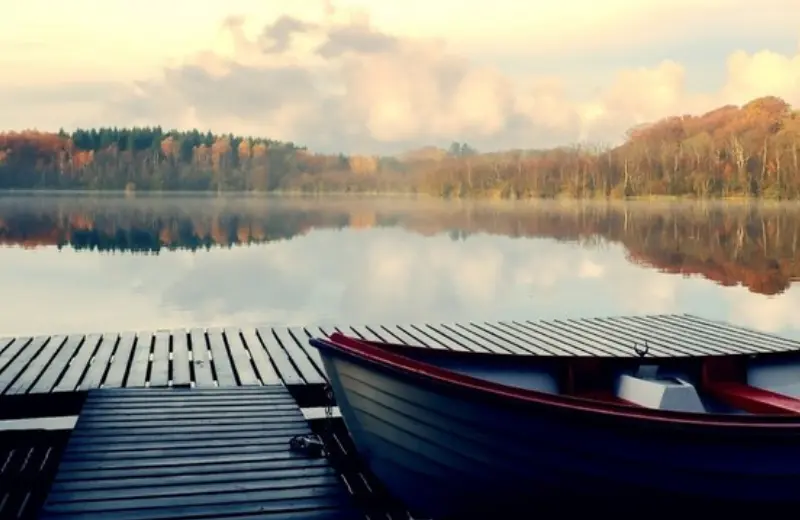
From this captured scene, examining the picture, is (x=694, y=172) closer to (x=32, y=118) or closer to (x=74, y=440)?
(x=32, y=118)

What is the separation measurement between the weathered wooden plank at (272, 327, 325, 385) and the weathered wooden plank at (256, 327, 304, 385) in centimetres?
4

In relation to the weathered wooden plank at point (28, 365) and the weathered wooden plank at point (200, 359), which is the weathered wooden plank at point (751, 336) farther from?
the weathered wooden plank at point (28, 365)

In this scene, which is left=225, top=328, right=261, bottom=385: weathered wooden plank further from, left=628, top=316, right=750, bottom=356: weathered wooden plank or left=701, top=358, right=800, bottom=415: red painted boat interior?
left=628, top=316, right=750, bottom=356: weathered wooden plank

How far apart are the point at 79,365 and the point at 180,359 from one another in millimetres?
742

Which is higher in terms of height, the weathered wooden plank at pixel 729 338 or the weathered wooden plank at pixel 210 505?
the weathered wooden plank at pixel 729 338

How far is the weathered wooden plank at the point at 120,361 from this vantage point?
6237mm

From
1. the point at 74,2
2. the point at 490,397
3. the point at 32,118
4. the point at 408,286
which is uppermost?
the point at 74,2

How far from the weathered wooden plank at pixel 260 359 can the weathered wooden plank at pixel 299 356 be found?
0.60ft

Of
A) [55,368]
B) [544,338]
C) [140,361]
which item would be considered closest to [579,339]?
[544,338]

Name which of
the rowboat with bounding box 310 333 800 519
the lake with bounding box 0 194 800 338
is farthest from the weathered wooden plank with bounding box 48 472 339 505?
the lake with bounding box 0 194 800 338

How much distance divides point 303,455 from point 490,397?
1301 millimetres

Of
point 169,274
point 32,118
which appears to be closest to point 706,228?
point 169,274

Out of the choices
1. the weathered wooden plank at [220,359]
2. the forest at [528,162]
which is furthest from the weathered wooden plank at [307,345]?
the forest at [528,162]

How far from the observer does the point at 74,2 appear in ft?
128
